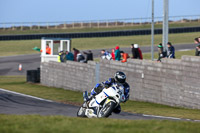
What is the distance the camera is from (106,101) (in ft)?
39.0

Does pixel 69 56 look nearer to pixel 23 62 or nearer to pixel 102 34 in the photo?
pixel 23 62

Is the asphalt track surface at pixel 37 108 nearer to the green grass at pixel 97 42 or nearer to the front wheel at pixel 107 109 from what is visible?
the front wheel at pixel 107 109

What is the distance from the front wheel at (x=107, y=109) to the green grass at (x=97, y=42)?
45692 mm

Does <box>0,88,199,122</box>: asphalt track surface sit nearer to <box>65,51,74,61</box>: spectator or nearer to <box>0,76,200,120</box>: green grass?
<box>0,76,200,120</box>: green grass

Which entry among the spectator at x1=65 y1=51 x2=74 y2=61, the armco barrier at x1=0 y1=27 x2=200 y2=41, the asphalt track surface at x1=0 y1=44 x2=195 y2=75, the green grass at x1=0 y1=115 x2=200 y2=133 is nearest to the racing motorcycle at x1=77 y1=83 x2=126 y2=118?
the green grass at x1=0 y1=115 x2=200 y2=133

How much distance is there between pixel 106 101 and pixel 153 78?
9611 mm

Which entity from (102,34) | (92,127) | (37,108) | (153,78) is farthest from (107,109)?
(102,34)

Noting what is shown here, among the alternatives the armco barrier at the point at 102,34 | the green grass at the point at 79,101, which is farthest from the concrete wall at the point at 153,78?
the armco barrier at the point at 102,34

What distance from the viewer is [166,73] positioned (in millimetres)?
20328

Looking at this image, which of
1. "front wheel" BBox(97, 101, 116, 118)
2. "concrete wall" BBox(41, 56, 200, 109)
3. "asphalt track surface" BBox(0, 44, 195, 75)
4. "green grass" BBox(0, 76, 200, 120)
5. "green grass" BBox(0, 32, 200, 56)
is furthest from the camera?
"green grass" BBox(0, 32, 200, 56)

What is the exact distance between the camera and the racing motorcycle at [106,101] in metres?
11.8

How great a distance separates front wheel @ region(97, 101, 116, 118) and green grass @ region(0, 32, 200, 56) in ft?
150

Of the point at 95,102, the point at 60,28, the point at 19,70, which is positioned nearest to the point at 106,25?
the point at 60,28

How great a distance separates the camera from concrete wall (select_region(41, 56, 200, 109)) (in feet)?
61.3
